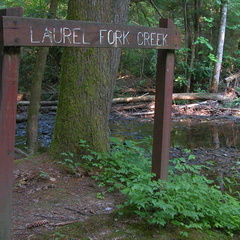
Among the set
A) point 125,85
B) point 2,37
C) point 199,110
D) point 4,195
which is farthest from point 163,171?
point 125,85

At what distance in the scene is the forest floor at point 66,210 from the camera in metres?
3.38

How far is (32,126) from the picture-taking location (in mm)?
8992

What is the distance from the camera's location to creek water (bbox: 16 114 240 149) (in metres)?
9.91

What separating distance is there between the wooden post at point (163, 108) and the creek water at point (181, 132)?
557 cm

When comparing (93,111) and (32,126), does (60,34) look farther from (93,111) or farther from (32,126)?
(32,126)

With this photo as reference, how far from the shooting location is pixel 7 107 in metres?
2.72

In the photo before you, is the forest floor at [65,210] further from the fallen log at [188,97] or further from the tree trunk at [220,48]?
the tree trunk at [220,48]

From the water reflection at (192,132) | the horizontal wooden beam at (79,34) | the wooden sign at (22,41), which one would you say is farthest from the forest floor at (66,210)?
the water reflection at (192,132)

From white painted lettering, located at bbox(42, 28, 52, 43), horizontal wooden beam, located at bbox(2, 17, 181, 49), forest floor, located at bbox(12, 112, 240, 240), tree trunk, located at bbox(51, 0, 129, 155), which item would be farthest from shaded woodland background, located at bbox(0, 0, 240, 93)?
white painted lettering, located at bbox(42, 28, 52, 43)

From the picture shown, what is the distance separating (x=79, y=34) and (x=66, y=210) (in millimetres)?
1944

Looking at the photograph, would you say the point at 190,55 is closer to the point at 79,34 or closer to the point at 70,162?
the point at 70,162

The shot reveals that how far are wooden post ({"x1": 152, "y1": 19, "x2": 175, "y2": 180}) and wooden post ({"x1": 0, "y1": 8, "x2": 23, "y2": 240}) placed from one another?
1710 millimetres

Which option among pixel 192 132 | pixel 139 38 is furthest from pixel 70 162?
pixel 192 132

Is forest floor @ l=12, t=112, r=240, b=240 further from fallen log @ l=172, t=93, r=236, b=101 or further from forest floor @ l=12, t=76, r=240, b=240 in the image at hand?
fallen log @ l=172, t=93, r=236, b=101
